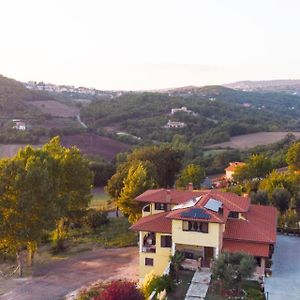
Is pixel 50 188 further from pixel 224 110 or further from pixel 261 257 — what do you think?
pixel 224 110

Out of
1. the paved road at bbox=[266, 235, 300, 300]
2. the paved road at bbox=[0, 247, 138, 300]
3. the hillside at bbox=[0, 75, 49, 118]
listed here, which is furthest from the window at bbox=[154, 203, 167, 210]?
the hillside at bbox=[0, 75, 49, 118]

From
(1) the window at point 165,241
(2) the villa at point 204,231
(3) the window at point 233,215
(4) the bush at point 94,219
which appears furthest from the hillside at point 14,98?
(3) the window at point 233,215

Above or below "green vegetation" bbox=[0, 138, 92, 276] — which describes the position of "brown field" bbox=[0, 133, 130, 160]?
below

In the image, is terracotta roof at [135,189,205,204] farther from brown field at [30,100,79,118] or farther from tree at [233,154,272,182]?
brown field at [30,100,79,118]

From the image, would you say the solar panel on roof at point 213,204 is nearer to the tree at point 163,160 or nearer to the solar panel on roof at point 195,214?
the solar panel on roof at point 195,214

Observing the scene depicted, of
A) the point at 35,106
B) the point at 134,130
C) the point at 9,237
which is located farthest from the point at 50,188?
the point at 35,106

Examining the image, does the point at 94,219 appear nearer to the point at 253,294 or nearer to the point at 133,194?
the point at 133,194

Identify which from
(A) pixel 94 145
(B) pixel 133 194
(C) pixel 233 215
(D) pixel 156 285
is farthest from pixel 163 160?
(A) pixel 94 145
